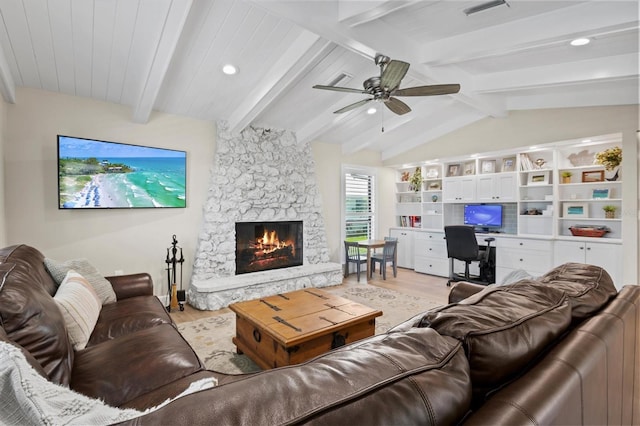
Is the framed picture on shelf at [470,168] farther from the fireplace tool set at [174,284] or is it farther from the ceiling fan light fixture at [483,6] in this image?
the fireplace tool set at [174,284]

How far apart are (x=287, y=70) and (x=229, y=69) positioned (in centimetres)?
66

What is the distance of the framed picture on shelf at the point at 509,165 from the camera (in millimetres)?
5098

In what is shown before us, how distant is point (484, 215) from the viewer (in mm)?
5398

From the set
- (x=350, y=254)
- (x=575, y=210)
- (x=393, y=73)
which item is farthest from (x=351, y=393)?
(x=575, y=210)

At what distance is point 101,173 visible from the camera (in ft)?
11.4

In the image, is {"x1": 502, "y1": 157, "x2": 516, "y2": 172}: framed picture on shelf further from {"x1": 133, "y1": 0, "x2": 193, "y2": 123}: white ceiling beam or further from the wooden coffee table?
{"x1": 133, "y1": 0, "x2": 193, "y2": 123}: white ceiling beam

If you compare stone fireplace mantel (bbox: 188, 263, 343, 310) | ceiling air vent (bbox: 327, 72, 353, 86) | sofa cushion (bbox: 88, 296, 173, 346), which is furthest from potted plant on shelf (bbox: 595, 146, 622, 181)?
sofa cushion (bbox: 88, 296, 173, 346)

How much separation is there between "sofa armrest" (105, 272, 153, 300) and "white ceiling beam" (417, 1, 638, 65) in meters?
3.57

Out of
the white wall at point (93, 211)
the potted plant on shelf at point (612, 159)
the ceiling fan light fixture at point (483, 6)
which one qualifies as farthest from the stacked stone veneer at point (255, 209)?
the potted plant on shelf at point (612, 159)

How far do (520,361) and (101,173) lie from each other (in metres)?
4.13

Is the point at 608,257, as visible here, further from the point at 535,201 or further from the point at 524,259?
the point at 535,201

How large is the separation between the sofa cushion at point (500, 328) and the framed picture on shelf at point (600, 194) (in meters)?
4.50

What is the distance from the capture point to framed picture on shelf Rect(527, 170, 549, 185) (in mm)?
4707

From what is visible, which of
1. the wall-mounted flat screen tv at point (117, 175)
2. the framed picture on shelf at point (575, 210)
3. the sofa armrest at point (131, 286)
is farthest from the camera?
the framed picture on shelf at point (575, 210)
